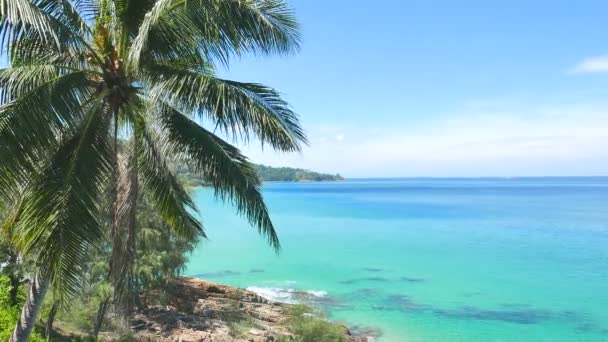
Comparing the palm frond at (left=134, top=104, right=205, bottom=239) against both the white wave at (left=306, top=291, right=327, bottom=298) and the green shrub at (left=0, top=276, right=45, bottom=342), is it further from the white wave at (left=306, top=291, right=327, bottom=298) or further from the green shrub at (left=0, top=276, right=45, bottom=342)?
the white wave at (left=306, top=291, right=327, bottom=298)

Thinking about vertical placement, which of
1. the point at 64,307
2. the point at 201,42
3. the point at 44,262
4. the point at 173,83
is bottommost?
→ the point at 64,307

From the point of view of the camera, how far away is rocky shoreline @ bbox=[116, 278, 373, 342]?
1692 centimetres

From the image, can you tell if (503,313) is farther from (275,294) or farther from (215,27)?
(215,27)

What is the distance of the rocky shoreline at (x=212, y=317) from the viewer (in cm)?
1692

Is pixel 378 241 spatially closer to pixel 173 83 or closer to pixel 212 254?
pixel 212 254

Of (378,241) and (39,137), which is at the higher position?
(39,137)

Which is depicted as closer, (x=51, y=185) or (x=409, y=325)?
(x=51, y=185)

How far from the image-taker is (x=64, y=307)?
209 inches

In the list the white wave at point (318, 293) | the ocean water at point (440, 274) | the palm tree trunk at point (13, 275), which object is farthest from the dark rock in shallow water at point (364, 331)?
the palm tree trunk at point (13, 275)

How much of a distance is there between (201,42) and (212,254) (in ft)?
123

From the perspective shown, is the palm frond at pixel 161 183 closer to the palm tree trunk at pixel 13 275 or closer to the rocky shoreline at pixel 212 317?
the palm tree trunk at pixel 13 275

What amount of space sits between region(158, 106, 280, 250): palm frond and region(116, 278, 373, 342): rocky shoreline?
10.9m

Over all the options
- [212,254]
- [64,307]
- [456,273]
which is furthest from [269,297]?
[64,307]

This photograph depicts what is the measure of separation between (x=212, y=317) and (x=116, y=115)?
1499 cm
